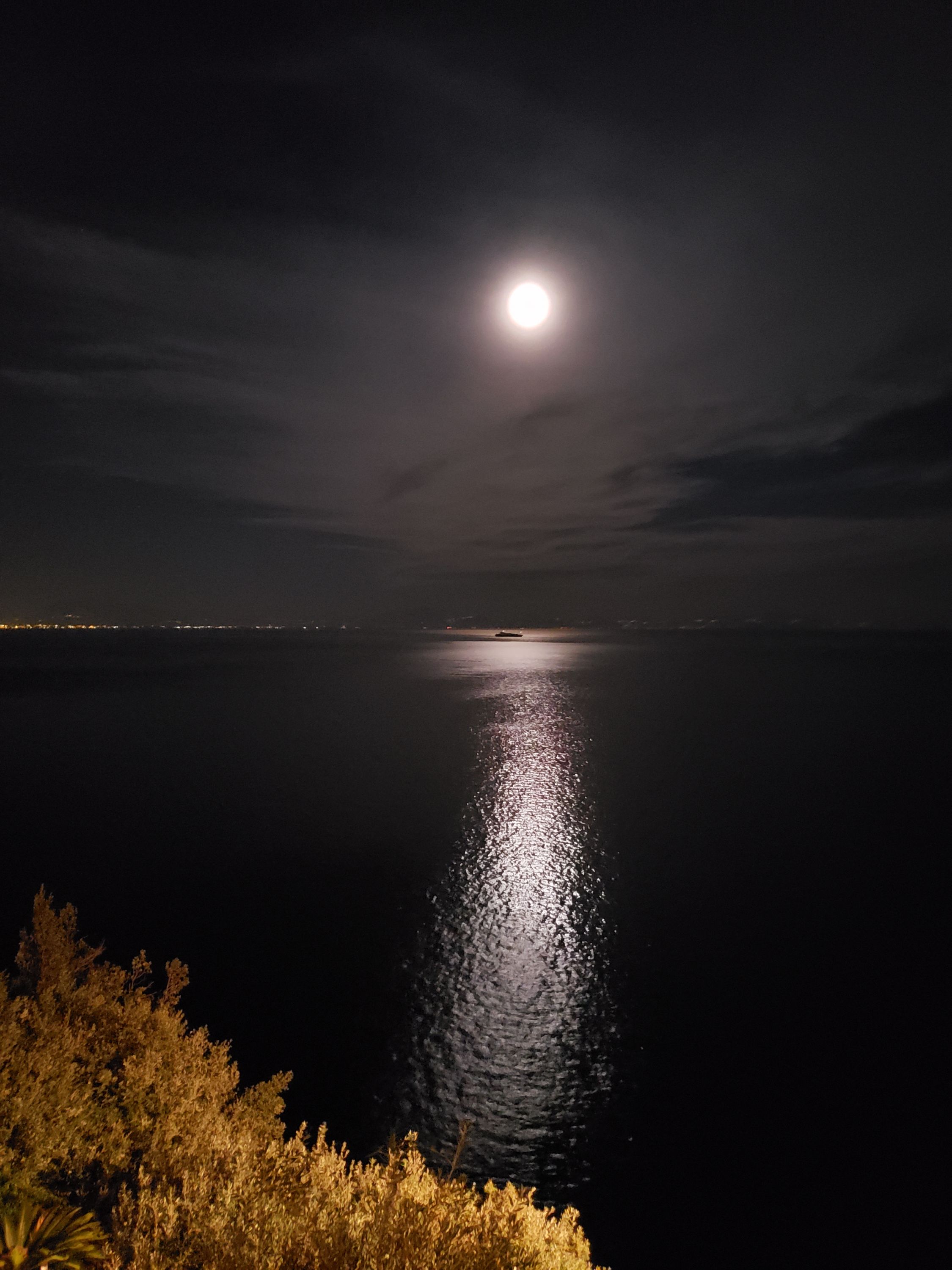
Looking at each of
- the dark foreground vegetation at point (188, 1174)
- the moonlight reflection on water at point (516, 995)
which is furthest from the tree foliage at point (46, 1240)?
the moonlight reflection on water at point (516, 995)

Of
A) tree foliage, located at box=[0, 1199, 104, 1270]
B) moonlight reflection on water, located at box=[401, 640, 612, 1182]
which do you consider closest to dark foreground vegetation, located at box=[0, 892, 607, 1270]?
tree foliage, located at box=[0, 1199, 104, 1270]

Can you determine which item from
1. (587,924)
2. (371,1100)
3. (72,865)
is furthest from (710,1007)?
(72,865)

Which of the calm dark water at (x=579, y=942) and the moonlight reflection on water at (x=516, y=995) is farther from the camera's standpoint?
the moonlight reflection on water at (x=516, y=995)

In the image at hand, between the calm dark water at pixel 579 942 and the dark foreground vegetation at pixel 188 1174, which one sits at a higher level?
the dark foreground vegetation at pixel 188 1174

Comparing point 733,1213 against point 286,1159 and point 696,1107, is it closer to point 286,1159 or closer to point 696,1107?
point 696,1107

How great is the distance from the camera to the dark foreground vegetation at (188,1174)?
7961 millimetres

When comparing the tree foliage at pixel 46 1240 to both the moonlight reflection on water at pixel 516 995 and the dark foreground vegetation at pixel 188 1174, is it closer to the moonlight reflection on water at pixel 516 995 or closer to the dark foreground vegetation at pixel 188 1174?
the dark foreground vegetation at pixel 188 1174

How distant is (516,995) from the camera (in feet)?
70.9

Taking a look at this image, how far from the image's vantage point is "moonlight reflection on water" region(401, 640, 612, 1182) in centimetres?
1634

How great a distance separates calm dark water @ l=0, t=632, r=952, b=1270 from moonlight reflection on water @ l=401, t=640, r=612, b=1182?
4.1 inches

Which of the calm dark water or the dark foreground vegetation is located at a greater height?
the dark foreground vegetation

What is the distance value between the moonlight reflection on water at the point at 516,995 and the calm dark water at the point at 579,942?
104 millimetres

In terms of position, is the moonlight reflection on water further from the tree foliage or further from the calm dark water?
the tree foliage

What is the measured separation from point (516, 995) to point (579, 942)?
15.7 ft
